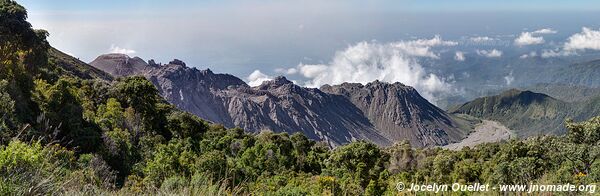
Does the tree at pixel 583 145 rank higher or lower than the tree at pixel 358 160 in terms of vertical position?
higher

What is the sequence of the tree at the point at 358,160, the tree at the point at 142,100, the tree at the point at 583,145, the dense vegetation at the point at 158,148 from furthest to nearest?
the tree at the point at 142,100, the tree at the point at 358,160, the tree at the point at 583,145, the dense vegetation at the point at 158,148

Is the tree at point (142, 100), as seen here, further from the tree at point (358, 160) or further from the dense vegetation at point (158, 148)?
the tree at point (358, 160)

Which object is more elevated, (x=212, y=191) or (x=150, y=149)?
(x=212, y=191)

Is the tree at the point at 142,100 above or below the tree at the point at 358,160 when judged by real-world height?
above

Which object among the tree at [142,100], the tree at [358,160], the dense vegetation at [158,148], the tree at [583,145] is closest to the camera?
the dense vegetation at [158,148]

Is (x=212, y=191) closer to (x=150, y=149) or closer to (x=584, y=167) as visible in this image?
(x=584, y=167)

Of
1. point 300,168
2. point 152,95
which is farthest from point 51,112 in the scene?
point 300,168

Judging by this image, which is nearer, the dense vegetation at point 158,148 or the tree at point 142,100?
the dense vegetation at point 158,148

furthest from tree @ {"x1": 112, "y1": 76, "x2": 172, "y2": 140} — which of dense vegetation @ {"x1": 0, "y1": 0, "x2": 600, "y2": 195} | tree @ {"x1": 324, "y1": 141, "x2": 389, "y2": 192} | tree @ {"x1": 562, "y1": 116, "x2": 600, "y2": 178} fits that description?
tree @ {"x1": 562, "y1": 116, "x2": 600, "y2": 178}

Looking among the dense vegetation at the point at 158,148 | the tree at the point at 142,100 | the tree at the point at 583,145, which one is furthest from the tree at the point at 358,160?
the tree at the point at 142,100

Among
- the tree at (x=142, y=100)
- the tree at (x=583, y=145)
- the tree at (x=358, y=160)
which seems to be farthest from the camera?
the tree at (x=142, y=100)

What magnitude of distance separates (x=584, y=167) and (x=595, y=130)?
489 centimetres

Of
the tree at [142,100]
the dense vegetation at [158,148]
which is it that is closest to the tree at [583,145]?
the dense vegetation at [158,148]

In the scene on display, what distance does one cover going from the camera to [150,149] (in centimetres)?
3575
